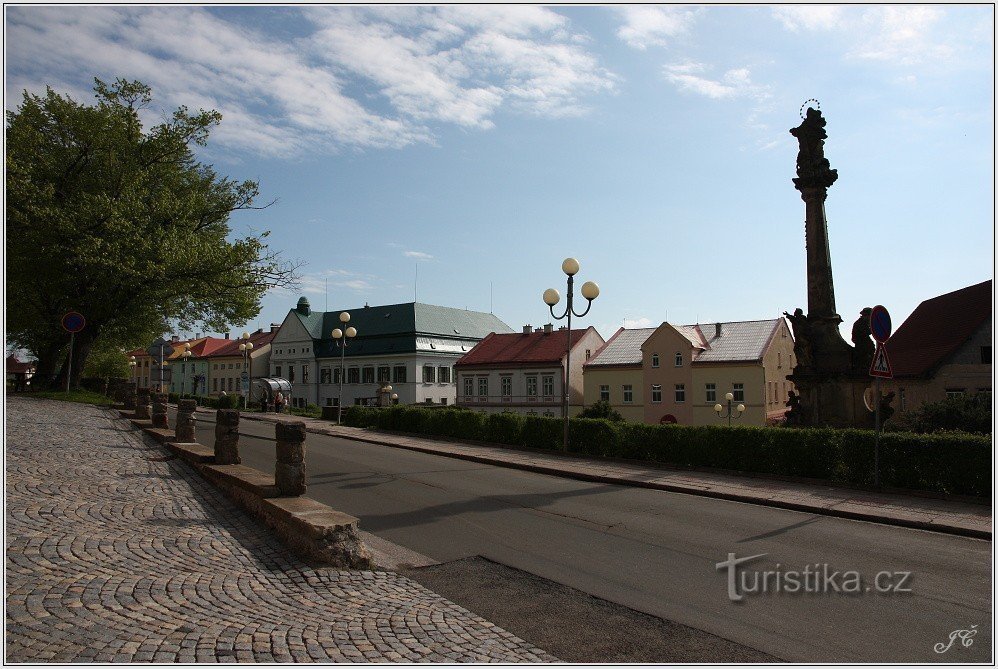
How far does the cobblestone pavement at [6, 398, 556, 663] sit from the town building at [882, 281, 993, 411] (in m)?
28.7

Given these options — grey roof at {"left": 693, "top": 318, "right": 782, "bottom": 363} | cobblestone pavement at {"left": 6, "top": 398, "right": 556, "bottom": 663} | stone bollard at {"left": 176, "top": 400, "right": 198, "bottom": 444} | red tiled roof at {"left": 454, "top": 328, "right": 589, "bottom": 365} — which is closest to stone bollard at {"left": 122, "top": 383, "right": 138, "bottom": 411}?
stone bollard at {"left": 176, "top": 400, "right": 198, "bottom": 444}

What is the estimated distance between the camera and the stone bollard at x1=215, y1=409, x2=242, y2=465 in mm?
12234

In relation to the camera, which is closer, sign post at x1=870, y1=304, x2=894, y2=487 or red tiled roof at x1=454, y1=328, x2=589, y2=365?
sign post at x1=870, y1=304, x2=894, y2=487

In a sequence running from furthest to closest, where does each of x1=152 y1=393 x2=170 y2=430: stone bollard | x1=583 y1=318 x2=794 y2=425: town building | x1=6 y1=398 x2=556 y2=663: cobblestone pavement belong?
1. x1=583 y1=318 x2=794 y2=425: town building
2. x1=152 y1=393 x2=170 y2=430: stone bollard
3. x1=6 y1=398 x2=556 y2=663: cobblestone pavement

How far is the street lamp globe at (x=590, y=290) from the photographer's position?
61.8ft

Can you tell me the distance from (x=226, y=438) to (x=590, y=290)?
10299 millimetres

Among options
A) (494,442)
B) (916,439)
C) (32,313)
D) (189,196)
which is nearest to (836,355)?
(916,439)

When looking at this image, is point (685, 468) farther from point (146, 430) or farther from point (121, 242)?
point (121, 242)

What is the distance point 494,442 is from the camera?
23.7 metres

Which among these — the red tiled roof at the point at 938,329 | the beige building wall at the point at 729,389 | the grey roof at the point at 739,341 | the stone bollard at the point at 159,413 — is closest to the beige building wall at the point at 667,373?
the beige building wall at the point at 729,389

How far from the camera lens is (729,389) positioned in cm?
5522

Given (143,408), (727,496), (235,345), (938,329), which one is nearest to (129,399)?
(143,408)

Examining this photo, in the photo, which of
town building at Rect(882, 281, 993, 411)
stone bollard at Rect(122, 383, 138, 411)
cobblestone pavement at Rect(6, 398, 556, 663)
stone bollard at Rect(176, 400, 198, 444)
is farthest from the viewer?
town building at Rect(882, 281, 993, 411)

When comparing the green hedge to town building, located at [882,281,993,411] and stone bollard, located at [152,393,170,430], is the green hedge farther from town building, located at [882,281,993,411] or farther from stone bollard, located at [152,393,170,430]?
town building, located at [882,281,993,411]
